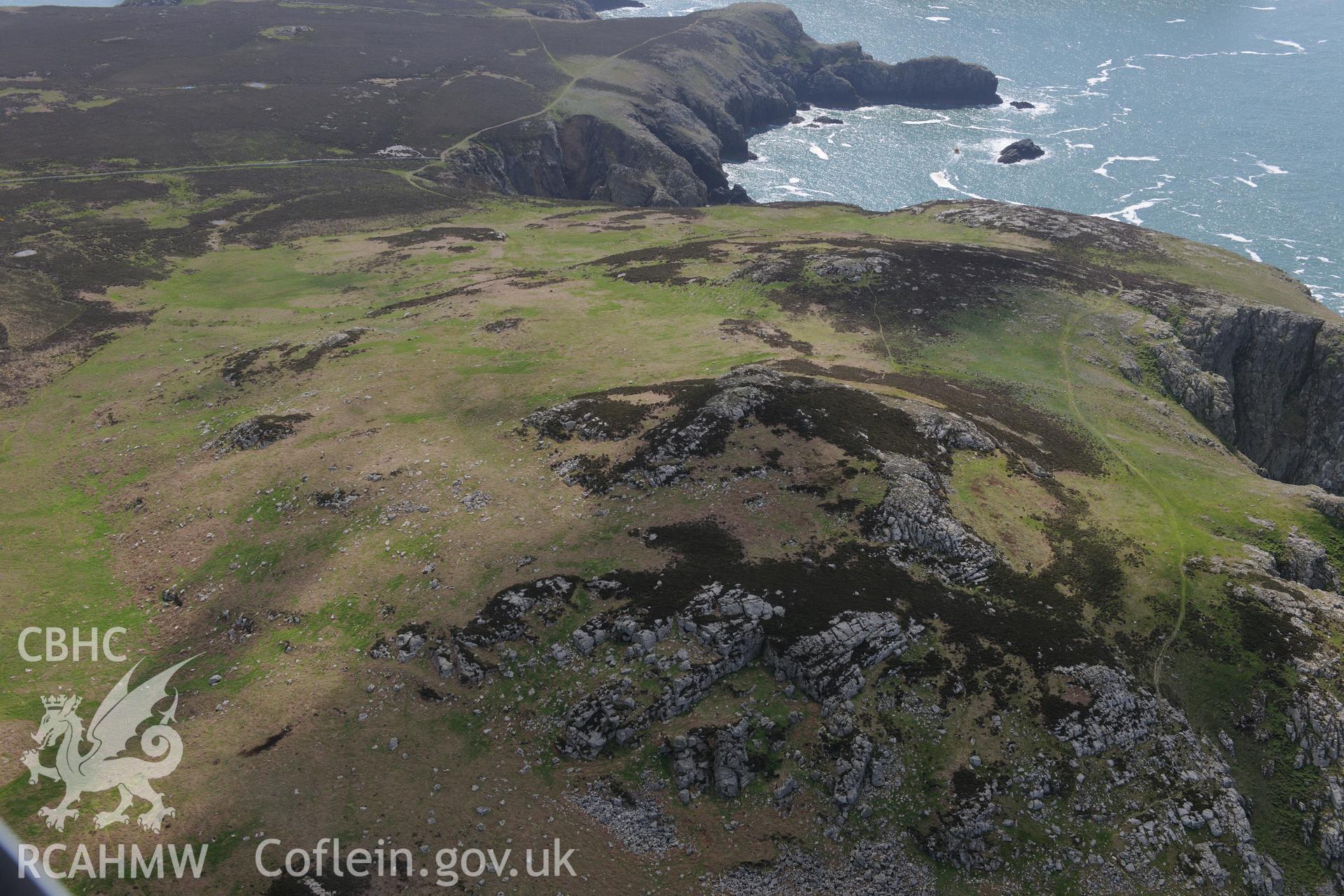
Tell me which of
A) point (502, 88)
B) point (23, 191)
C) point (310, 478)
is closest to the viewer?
point (310, 478)

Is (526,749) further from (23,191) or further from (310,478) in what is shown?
(23,191)

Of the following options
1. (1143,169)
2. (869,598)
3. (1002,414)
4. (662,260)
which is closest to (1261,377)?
(1002,414)

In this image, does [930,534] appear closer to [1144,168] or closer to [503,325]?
[503,325]

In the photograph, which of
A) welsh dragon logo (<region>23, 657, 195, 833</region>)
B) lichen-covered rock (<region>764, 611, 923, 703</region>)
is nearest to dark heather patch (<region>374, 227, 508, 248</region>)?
welsh dragon logo (<region>23, 657, 195, 833</region>)

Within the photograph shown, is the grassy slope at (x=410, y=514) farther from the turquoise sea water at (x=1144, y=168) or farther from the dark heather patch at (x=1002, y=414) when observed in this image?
the turquoise sea water at (x=1144, y=168)

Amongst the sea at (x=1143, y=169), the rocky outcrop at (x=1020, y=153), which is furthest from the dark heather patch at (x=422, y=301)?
the rocky outcrop at (x=1020, y=153)

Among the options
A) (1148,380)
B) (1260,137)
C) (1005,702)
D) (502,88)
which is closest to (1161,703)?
(1005,702)

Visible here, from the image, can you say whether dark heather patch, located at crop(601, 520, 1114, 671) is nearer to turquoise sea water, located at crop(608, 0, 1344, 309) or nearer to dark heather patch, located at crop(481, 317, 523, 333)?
dark heather patch, located at crop(481, 317, 523, 333)
